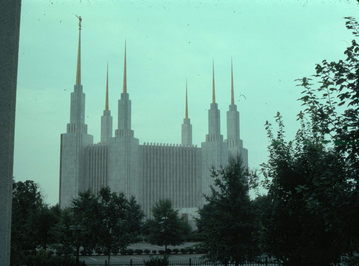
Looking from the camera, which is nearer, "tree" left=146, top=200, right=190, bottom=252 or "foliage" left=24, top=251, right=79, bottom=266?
"foliage" left=24, top=251, right=79, bottom=266

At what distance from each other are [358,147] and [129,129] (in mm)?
125708

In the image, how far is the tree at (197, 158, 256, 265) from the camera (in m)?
20.2

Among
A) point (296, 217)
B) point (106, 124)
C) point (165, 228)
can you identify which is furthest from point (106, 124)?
point (296, 217)

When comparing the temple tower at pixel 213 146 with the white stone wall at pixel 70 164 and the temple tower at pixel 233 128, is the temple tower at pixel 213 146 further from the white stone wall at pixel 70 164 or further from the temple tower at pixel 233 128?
the white stone wall at pixel 70 164

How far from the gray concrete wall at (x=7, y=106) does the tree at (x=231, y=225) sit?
13.3m

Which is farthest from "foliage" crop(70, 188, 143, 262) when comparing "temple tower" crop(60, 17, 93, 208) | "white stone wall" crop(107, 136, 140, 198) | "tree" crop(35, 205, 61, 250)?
"temple tower" crop(60, 17, 93, 208)

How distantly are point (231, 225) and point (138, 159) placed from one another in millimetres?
118030

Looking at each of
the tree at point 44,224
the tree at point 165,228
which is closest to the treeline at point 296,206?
the tree at point 44,224

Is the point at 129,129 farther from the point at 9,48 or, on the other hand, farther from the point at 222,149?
the point at 9,48

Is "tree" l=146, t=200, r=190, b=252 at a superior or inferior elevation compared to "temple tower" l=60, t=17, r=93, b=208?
inferior

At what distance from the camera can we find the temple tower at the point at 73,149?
13250 centimetres

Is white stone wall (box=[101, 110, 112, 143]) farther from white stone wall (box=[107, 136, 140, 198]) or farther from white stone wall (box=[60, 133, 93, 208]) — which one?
white stone wall (box=[107, 136, 140, 198])

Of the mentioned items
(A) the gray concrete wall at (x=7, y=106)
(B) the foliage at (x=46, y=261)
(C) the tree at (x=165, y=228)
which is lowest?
(B) the foliage at (x=46, y=261)

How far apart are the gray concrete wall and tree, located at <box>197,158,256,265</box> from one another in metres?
13.3
